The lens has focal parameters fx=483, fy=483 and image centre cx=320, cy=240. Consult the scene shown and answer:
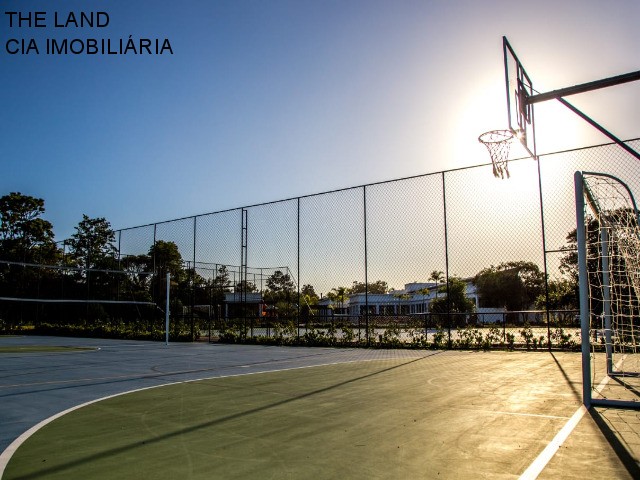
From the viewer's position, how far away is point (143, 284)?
2828 centimetres

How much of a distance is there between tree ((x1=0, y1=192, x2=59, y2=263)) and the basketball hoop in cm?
4041

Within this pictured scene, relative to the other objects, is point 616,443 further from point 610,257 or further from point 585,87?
point 585,87

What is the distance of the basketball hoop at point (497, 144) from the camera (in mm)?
9570

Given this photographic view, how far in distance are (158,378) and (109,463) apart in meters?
5.41

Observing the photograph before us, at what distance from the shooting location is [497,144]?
10016mm

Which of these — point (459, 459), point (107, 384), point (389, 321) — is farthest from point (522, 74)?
point (389, 321)

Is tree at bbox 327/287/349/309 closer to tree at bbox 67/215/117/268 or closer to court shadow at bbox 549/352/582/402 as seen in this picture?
tree at bbox 67/215/117/268

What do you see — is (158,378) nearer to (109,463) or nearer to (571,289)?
(109,463)

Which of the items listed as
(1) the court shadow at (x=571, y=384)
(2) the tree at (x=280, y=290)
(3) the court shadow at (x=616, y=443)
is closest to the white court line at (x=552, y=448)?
(3) the court shadow at (x=616, y=443)

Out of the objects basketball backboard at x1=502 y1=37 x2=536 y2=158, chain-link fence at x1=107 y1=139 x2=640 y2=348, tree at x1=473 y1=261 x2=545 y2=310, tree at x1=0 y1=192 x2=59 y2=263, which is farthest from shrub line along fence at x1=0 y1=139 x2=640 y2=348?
tree at x1=473 y1=261 x2=545 y2=310

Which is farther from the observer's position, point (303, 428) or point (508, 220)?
point (508, 220)

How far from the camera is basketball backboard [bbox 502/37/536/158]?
7859 mm

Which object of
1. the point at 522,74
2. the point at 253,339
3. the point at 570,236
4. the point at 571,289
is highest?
the point at 522,74

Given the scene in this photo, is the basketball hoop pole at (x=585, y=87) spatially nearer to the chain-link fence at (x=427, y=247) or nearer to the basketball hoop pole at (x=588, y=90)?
the basketball hoop pole at (x=588, y=90)
